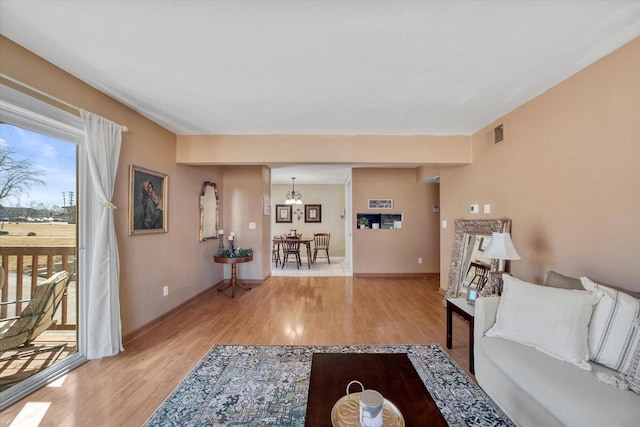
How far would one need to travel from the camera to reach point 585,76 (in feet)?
6.55

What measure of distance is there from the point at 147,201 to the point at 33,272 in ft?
3.77

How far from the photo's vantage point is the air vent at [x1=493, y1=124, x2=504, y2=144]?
9.73ft

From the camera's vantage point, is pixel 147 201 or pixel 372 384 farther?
pixel 147 201

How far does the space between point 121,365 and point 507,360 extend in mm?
2920

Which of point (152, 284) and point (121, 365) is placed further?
point (152, 284)

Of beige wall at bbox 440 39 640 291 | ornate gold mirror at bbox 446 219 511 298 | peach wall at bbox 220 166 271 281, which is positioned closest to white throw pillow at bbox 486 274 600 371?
beige wall at bbox 440 39 640 291

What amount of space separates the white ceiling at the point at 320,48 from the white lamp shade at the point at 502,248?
1339mm

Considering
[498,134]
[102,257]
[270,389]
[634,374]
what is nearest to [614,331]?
[634,374]

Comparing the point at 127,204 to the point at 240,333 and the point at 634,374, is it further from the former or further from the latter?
the point at 634,374

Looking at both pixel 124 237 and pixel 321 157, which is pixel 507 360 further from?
A: pixel 124 237

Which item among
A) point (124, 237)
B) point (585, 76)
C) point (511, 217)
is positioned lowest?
point (124, 237)

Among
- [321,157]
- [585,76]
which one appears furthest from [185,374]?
[585,76]

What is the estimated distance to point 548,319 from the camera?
5.30 ft

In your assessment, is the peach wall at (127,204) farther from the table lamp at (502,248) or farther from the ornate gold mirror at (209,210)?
the table lamp at (502,248)
